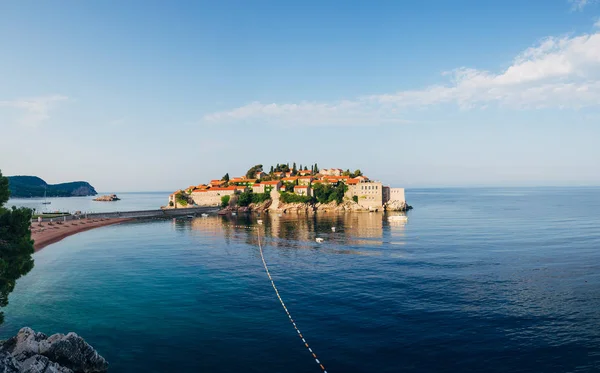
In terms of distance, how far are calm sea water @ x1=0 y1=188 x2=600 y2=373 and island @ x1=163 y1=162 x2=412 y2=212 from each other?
81535 millimetres

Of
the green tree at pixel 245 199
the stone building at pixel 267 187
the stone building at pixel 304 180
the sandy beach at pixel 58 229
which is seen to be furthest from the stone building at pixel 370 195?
the sandy beach at pixel 58 229

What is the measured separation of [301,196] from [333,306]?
116 metres

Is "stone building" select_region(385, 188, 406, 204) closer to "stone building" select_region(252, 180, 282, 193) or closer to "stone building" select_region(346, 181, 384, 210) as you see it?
"stone building" select_region(346, 181, 384, 210)

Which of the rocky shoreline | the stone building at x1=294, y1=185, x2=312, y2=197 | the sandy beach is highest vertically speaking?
the stone building at x1=294, y1=185, x2=312, y2=197

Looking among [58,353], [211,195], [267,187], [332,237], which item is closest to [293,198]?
[267,187]

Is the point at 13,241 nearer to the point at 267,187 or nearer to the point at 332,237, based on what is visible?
the point at 332,237

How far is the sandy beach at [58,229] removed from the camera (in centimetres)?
7048

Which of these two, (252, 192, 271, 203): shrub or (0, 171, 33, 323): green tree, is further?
(252, 192, 271, 203): shrub

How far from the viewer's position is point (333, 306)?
3038 centimetres

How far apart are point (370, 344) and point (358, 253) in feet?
105

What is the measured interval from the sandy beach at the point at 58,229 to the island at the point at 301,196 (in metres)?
52.2

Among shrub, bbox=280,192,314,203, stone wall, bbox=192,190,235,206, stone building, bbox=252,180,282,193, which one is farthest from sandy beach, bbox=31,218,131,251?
shrub, bbox=280,192,314,203

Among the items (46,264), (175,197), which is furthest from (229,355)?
(175,197)

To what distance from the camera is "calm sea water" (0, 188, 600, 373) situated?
2128 cm
